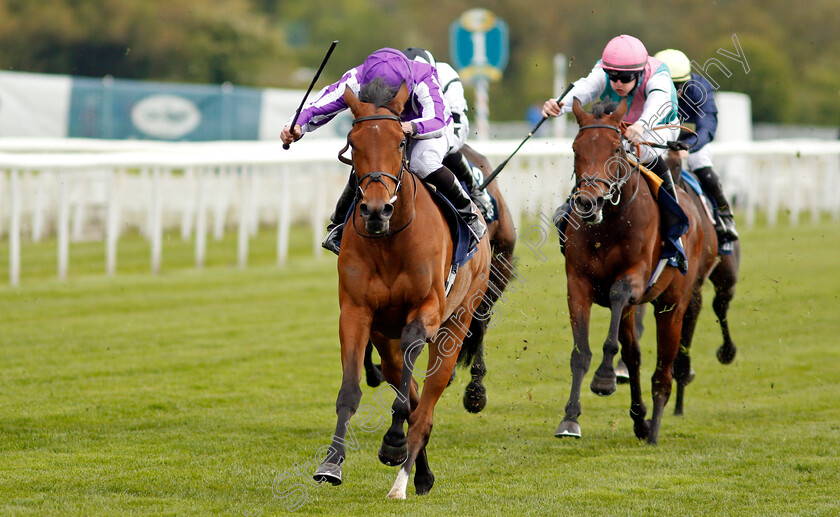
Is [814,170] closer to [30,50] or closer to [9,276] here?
[9,276]

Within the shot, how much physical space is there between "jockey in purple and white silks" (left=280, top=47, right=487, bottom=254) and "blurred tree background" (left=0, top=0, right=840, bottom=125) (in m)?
18.4

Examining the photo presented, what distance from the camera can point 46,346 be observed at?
357 inches

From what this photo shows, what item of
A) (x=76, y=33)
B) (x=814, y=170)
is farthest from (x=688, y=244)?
(x=76, y=33)

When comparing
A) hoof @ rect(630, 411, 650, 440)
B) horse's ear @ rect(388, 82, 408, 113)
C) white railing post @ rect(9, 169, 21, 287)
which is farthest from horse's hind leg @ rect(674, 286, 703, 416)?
white railing post @ rect(9, 169, 21, 287)

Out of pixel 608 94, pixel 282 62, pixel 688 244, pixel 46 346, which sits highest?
pixel 282 62

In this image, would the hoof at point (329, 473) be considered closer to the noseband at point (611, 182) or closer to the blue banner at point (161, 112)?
the noseband at point (611, 182)

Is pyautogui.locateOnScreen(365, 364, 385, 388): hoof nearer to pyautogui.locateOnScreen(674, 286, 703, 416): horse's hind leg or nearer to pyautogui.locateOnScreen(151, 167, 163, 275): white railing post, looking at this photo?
pyautogui.locateOnScreen(674, 286, 703, 416): horse's hind leg

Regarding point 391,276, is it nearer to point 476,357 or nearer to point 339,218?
point 339,218

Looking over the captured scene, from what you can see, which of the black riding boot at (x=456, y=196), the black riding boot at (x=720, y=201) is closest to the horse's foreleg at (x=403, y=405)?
the black riding boot at (x=456, y=196)

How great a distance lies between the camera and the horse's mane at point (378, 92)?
4.73 meters

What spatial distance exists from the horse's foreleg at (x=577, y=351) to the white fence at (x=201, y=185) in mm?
6343

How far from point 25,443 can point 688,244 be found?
4.02m

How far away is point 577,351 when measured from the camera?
20.0 feet

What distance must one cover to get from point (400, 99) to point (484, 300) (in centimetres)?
246
